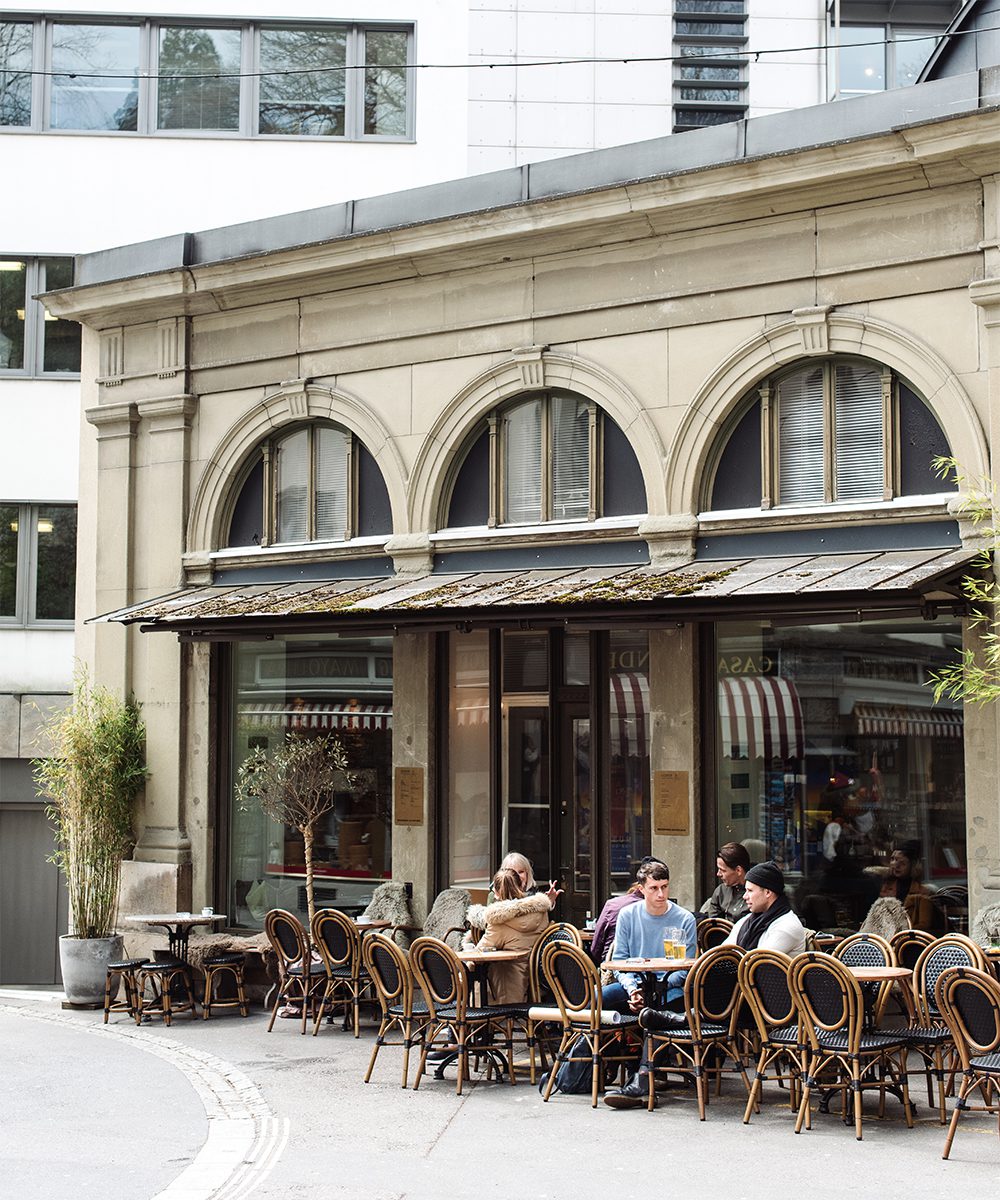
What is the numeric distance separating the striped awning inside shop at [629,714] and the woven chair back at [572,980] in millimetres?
3854

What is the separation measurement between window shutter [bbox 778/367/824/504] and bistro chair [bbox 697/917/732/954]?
3.68m

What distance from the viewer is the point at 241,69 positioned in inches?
965

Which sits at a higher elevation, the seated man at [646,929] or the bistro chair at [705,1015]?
the seated man at [646,929]

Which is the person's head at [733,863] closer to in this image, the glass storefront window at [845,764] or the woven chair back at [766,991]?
the glass storefront window at [845,764]

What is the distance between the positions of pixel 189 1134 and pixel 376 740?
6302mm

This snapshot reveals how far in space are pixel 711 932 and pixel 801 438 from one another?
14.1ft

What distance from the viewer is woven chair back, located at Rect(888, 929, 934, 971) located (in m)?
11.8

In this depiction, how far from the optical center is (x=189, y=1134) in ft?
35.0

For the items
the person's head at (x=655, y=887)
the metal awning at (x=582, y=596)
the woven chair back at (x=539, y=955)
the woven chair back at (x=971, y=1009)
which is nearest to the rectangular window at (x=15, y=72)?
the metal awning at (x=582, y=596)

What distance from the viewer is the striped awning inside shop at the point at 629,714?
15023mm

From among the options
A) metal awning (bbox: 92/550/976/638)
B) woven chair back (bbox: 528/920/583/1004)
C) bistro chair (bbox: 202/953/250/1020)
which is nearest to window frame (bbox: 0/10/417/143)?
metal awning (bbox: 92/550/976/638)

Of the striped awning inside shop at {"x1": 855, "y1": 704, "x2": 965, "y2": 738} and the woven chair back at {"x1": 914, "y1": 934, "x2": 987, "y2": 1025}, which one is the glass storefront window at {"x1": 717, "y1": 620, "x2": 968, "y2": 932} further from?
the woven chair back at {"x1": 914, "y1": 934, "x2": 987, "y2": 1025}

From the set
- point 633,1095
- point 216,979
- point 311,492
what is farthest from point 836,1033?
point 311,492

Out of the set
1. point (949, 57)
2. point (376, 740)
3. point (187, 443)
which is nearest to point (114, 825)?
point (376, 740)
